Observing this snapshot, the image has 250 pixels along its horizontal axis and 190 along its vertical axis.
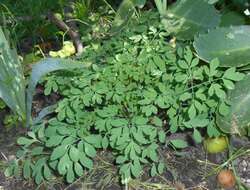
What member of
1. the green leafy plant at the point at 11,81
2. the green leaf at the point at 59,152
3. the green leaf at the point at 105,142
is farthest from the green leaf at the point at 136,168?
the green leafy plant at the point at 11,81

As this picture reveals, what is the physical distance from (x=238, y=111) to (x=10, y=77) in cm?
75

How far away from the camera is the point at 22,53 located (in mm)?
2322

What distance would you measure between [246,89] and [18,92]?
0.75m

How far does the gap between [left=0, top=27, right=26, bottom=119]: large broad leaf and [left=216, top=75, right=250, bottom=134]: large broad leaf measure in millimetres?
672

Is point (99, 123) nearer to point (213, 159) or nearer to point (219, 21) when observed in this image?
point (213, 159)

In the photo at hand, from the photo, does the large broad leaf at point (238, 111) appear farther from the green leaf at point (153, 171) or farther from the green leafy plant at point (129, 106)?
the green leaf at point (153, 171)

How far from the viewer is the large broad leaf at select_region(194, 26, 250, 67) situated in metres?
1.66

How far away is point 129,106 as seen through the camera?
1673 millimetres

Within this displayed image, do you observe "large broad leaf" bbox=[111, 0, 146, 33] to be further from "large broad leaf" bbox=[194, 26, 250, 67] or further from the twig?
"large broad leaf" bbox=[194, 26, 250, 67]

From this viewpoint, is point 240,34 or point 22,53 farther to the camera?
point 22,53

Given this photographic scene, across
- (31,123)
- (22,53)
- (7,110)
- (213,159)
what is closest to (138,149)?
(213,159)

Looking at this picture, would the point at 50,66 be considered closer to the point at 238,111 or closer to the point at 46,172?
the point at 46,172

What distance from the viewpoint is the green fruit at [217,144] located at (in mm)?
1785

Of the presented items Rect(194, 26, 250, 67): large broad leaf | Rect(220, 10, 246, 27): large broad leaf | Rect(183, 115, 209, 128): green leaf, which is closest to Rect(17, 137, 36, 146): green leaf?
Rect(183, 115, 209, 128): green leaf
